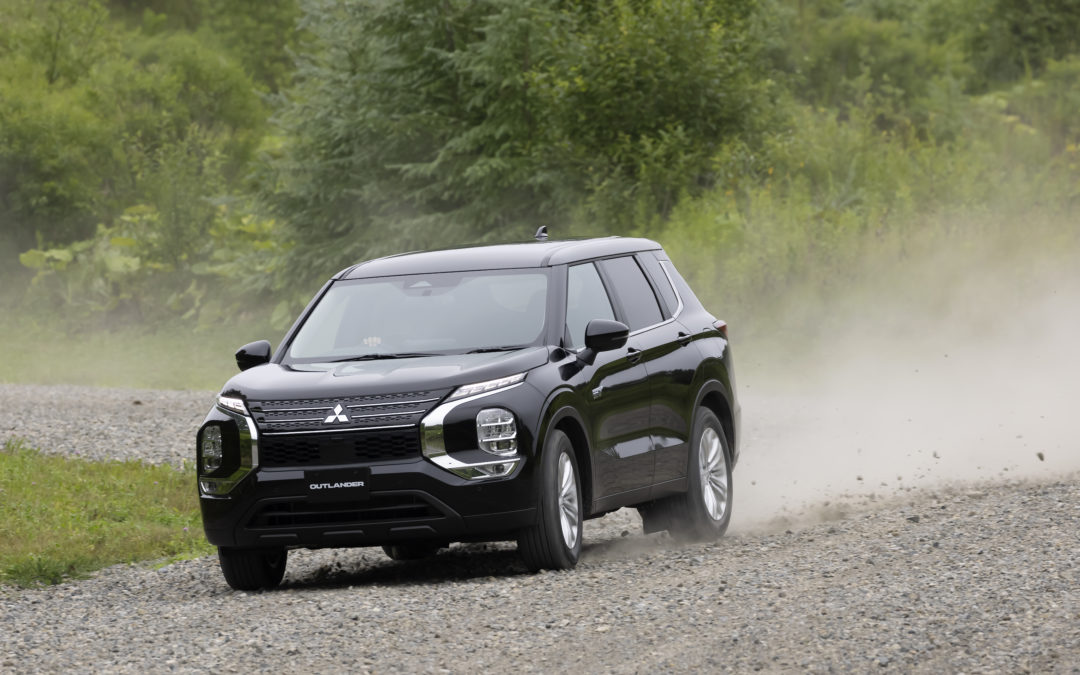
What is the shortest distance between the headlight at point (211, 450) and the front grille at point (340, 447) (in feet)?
1.08

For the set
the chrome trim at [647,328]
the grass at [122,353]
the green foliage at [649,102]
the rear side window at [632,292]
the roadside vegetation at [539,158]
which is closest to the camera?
the chrome trim at [647,328]

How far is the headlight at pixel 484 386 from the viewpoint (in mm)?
8164

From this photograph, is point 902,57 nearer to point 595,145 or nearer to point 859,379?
point 595,145

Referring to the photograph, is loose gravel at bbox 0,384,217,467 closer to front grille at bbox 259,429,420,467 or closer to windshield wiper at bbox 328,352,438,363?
windshield wiper at bbox 328,352,438,363

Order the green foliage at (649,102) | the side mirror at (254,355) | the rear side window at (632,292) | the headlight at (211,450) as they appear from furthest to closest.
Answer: the green foliage at (649,102)
the rear side window at (632,292)
the side mirror at (254,355)
the headlight at (211,450)

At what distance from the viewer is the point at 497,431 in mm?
8164

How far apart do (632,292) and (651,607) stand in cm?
316

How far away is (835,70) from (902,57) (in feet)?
6.98

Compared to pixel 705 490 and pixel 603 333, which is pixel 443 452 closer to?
pixel 603 333

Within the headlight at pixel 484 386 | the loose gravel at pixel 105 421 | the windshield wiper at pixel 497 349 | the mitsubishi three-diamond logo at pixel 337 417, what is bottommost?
the loose gravel at pixel 105 421

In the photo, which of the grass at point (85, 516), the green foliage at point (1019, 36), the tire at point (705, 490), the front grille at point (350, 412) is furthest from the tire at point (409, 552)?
the green foliage at point (1019, 36)

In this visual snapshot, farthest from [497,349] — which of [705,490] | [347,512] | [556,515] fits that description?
[705,490]

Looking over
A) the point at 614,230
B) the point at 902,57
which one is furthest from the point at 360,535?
the point at 902,57

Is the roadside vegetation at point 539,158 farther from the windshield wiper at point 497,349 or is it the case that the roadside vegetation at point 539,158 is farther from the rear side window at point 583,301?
the windshield wiper at point 497,349
